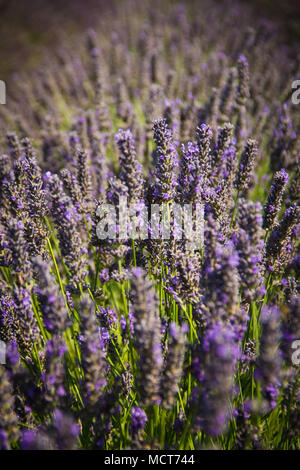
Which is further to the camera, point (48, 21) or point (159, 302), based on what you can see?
point (48, 21)

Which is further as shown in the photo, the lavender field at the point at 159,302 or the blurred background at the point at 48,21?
the blurred background at the point at 48,21

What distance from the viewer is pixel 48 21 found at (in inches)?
426

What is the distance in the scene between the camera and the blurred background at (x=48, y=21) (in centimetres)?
873

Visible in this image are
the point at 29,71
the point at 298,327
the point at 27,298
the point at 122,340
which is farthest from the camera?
the point at 29,71

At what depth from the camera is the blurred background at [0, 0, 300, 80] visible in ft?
28.6

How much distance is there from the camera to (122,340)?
7.19 feet

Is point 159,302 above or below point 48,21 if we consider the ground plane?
below

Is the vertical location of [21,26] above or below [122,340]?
above

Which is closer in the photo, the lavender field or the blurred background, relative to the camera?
the lavender field

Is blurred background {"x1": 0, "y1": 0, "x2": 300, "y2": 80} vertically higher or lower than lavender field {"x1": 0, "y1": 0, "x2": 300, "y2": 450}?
higher

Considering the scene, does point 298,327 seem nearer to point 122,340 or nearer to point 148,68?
point 122,340

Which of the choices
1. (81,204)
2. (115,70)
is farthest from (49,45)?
(81,204)

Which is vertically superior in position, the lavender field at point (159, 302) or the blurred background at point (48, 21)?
the blurred background at point (48, 21)
